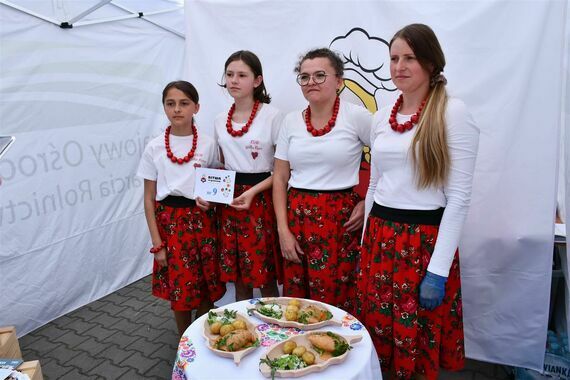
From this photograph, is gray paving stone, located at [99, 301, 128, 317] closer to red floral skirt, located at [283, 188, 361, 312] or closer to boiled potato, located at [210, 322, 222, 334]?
red floral skirt, located at [283, 188, 361, 312]

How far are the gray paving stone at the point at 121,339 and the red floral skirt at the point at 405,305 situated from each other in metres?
1.85

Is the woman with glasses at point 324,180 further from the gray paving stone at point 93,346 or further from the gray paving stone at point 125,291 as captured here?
the gray paving stone at point 125,291

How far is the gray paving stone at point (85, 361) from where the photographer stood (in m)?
2.65

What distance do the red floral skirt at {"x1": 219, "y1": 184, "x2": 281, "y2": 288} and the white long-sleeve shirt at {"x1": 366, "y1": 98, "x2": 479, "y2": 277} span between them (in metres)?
0.75

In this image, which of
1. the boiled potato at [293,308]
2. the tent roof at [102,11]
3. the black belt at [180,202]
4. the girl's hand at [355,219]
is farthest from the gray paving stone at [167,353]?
the tent roof at [102,11]

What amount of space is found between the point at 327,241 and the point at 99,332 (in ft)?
6.67

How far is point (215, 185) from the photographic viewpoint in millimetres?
2193

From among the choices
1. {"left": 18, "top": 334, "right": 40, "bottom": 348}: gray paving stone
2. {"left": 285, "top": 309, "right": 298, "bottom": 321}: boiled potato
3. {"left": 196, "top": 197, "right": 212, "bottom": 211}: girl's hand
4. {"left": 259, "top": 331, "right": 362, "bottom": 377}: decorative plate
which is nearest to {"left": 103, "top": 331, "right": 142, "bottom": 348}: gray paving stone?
{"left": 18, "top": 334, "right": 40, "bottom": 348}: gray paving stone

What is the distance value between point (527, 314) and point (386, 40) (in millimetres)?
1696

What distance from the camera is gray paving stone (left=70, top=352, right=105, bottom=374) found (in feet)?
8.68

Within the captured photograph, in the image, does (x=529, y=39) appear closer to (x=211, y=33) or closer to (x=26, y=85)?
(x=211, y=33)

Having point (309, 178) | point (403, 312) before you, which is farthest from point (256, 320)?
point (309, 178)

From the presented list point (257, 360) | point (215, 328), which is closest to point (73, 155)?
point (215, 328)

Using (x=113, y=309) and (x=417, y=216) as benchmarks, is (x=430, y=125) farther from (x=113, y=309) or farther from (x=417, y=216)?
(x=113, y=309)
